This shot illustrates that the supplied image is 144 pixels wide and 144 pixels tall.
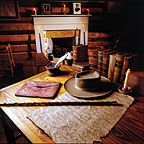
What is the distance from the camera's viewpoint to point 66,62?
5.16 feet

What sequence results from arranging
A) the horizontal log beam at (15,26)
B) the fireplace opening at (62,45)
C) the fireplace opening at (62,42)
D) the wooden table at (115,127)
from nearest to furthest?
the wooden table at (115,127) < the horizontal log beam at (15,26) < the fireplace opening at (62,42) < the fireplace opening at (62,45)

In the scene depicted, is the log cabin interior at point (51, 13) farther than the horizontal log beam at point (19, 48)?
No

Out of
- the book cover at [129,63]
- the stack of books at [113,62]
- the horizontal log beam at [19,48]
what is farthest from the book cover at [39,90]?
the horizontal log beam at [19,48]

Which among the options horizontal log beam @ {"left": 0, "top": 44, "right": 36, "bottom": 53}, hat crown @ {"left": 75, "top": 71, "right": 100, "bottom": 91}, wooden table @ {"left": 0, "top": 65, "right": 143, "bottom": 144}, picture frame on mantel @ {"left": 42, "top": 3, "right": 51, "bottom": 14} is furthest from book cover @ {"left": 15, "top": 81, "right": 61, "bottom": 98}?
picture frame on mantel @ {"left": 42, "top": 3, "right": 51, "bottom": 14}

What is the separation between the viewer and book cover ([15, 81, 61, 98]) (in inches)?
34.5

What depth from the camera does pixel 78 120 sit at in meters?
0.65

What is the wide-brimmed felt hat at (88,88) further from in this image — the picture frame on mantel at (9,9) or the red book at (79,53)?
the picture frame on mantel at (9,9)

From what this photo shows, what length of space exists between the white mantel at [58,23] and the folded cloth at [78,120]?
2.36 metres

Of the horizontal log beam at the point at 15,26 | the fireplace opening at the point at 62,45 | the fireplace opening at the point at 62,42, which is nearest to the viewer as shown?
the horizontal log beam at the point at 15,26

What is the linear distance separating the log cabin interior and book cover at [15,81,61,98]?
61.0 inches

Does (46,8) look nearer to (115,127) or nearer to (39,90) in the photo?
(39,90)

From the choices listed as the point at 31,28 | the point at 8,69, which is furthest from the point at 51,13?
the point at 8,69

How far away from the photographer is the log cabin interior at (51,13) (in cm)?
233

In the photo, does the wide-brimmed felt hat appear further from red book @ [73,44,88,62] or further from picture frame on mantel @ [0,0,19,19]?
picture frame on mantel @ [0,0,19,19]
